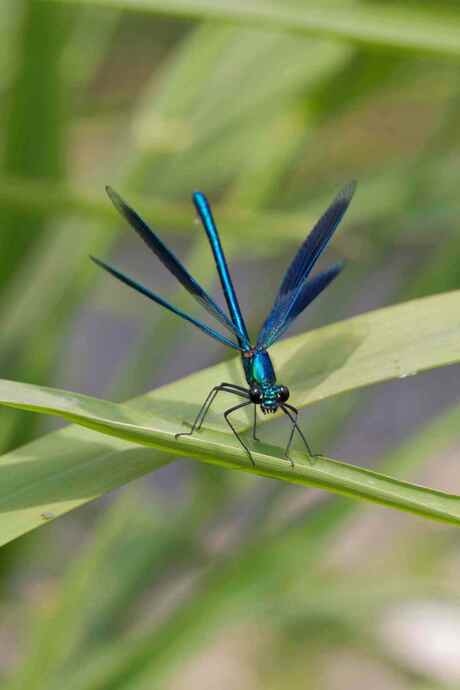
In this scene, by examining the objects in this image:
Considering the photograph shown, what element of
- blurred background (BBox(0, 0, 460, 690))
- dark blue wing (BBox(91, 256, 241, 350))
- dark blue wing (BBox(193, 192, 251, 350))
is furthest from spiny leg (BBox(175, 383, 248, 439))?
blurred background (BBox(0, 0, 460, 690))

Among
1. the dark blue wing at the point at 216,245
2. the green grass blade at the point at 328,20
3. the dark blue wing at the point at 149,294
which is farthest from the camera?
the dark blue wing at the point at 216,245

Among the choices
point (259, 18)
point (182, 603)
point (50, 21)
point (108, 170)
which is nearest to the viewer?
point (259, 18)

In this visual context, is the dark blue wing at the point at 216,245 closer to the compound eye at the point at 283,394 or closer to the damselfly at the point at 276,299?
the damselfly at the point at 276,299

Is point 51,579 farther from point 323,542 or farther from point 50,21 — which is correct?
point 50,21

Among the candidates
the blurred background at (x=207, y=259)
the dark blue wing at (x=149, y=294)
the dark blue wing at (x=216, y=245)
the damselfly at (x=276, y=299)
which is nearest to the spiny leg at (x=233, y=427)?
the damselfly at (x=276, y=299)

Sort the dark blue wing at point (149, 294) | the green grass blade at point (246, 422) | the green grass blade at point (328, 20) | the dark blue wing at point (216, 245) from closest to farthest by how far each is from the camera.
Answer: the green grass blade at point (246, 422)
the dark blue wing at point (149, 294)
the green grass blade at point (328, 20)
the dark blue wing at point (216, 245)

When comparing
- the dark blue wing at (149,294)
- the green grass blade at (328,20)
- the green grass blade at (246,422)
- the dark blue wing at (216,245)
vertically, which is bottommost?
the green grass blade at (246,422)

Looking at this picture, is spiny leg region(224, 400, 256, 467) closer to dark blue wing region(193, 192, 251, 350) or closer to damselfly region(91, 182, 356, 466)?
damselfly region(91, 182, 356, 466)

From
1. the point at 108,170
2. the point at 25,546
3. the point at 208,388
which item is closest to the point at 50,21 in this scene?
the point at 108,170
